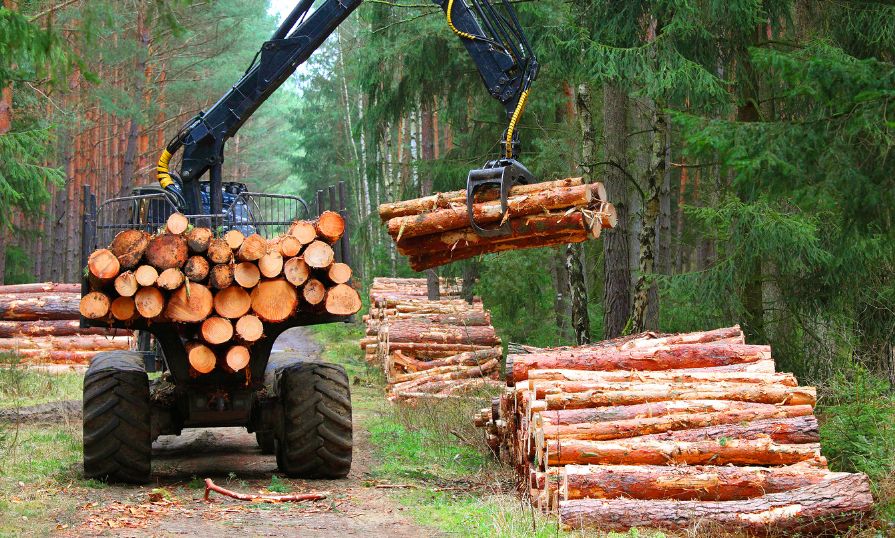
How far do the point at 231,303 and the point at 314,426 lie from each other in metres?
1.53

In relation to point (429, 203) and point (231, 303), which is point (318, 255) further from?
point (429, 203)

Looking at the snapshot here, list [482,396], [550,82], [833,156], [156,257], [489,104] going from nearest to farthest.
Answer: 1. [833,156]
2. [156,257]
3. [482,396]
4. [550,82]
5. [489,104]

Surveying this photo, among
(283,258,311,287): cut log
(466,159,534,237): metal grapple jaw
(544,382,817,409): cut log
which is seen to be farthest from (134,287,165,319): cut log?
(544,382,817,409): cut log

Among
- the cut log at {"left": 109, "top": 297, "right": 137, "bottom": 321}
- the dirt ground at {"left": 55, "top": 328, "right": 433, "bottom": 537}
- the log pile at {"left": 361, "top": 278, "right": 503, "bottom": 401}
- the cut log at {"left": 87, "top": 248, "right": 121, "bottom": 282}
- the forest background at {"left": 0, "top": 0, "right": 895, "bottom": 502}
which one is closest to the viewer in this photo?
the forest background at {"left": 0, "top": 0, "right": 895, "bottom": 502}

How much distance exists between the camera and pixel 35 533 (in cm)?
702

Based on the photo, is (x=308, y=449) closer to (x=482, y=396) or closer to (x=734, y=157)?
(x=734, y=157)

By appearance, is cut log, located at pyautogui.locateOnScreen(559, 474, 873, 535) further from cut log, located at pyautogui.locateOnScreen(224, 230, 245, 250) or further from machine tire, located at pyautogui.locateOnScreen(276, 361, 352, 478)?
cut log, located at pyautogui.locateOnScreen(224, 230, 245, 250)

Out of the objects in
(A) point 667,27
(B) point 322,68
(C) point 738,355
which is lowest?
(C) point 738,355

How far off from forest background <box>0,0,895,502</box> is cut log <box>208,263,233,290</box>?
6.77ft

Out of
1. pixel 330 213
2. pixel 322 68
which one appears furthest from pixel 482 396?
pixel 322 68

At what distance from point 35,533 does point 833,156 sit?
6.02 meters

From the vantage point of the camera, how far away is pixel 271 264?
A: 8.80 metres

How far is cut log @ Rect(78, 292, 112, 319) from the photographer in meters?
8.55

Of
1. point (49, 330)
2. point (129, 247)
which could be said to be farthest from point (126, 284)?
point (49, 330)
